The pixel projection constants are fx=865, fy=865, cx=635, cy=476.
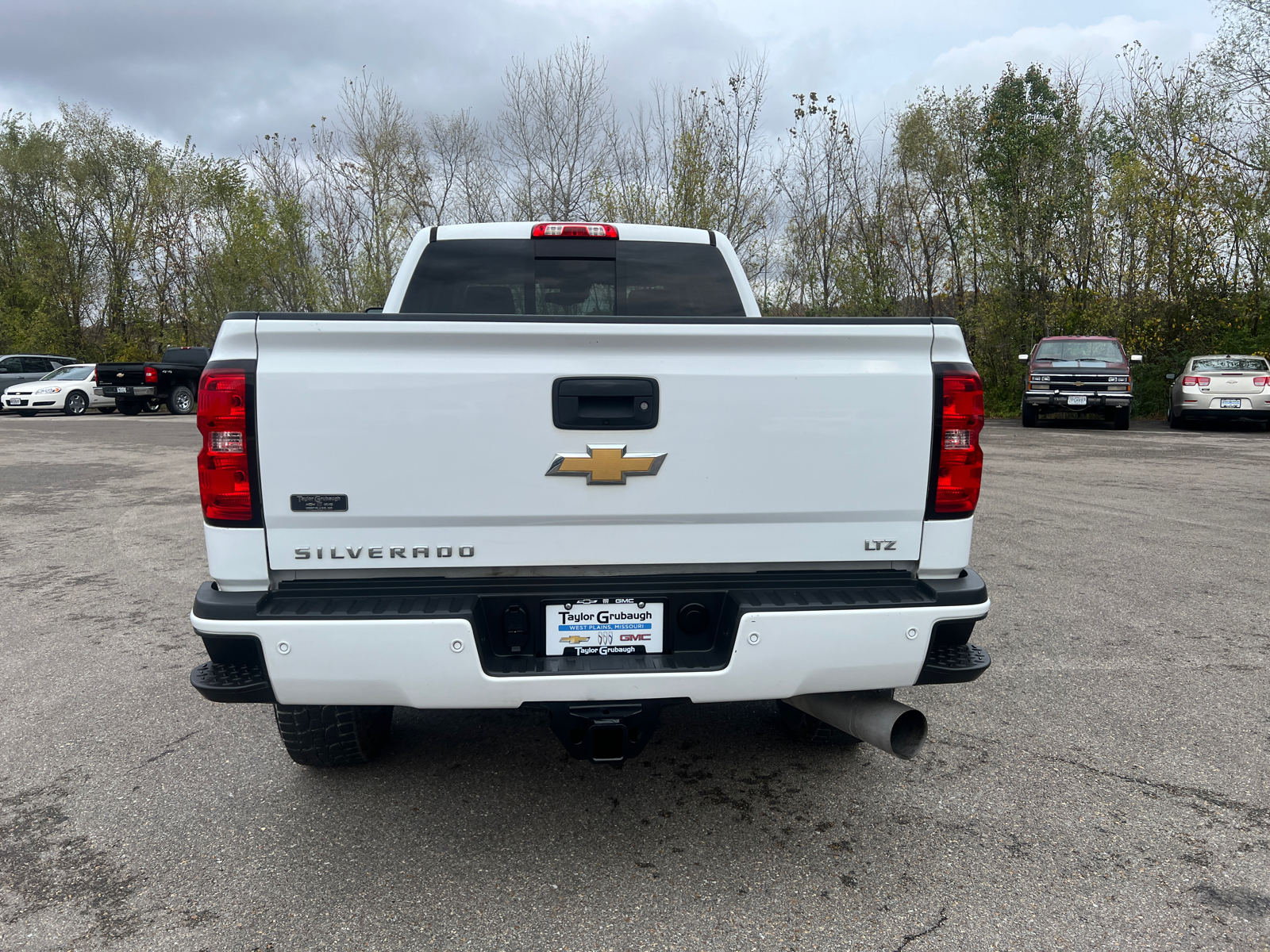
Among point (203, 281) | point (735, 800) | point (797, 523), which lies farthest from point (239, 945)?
point (203, 281)

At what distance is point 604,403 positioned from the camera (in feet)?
7.83

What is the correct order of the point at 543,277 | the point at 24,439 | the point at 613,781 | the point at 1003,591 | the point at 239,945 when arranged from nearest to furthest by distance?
the point at 239,945 < the point at 613,781 < the point at 543,277 < the point at 1003,591 < the point at 24,439

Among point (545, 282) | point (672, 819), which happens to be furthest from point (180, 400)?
point (672, 819)

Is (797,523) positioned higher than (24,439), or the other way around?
(797,523)

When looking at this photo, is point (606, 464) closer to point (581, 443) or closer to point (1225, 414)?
point (581, 443)

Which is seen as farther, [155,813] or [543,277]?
[543,277]

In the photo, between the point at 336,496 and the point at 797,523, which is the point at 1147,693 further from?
the point at 336,496

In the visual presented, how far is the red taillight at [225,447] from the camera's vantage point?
2.28 m

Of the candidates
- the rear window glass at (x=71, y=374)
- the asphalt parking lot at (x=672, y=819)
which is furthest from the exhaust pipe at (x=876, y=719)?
the rear window glass at (x=71, y=374)

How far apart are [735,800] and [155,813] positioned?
6.40ft

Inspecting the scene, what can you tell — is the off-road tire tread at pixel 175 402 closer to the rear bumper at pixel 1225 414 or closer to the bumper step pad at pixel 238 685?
the rear bumper at pixel 1225 414

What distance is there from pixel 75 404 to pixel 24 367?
13.5 feet

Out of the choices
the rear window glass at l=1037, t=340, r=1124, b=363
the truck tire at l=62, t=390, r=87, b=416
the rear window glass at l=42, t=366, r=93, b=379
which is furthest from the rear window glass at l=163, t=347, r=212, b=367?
the rear window glass at l=42, t=366, r=93, b=379

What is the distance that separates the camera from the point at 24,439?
17.6 m
